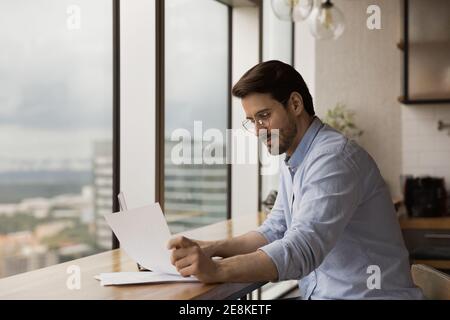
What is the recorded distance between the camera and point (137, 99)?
9.77 feet

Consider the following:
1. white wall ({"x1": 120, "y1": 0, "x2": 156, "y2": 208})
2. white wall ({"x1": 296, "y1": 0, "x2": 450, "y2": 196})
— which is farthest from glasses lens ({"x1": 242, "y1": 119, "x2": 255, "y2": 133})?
white wall ({"x1": 296, "y1": 0, "x2": 450, "y2": 196})

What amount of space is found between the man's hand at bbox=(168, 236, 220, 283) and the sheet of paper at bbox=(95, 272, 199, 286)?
120 mm

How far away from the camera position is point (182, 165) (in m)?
3.53

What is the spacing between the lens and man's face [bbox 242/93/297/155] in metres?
1.89

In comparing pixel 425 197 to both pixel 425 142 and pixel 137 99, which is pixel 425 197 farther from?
pixel 137 99

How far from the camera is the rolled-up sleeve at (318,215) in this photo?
164cm

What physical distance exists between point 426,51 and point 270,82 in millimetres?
2876

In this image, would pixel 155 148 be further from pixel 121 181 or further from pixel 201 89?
pixel 201 89

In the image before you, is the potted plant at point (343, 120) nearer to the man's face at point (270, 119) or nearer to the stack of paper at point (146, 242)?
the man's face at point (270, 119)

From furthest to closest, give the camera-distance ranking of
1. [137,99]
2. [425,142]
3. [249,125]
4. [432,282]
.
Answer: [425,142]
[137,99]
[249,125]
[432,282]

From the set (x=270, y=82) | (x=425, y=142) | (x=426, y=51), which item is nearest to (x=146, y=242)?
(x=270, y=82)
